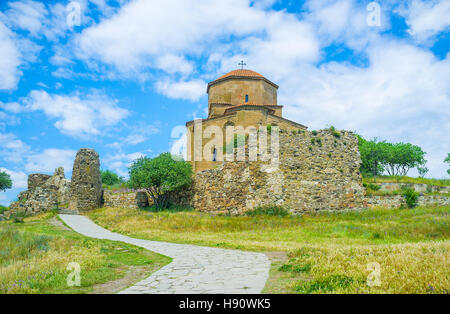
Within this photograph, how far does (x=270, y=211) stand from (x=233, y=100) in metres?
18.3

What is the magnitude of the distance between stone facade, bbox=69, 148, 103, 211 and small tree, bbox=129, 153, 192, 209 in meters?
3.29

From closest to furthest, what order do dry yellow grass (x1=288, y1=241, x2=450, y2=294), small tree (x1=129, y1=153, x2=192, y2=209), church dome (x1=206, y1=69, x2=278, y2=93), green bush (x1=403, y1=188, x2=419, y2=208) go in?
dry yellow grass (x1=288, y1=241, x2=450, y2=294) → green bush (x1=403, y1=188, x2=419, y2=208) → small tree (x1=129, y1=153, x2=192, y2=209) → church dome (x1=206, y1=69, x2=278, y2=93)

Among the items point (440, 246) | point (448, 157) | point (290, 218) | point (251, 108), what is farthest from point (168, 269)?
point (448, 157)

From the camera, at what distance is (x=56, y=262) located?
20.4ft

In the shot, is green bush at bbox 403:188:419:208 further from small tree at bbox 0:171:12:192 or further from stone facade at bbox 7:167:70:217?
small tree at bbox 0:171:12:192

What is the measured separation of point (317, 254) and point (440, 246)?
2.36 metres

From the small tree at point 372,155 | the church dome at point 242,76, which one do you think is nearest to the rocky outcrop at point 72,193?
the church dome at point 242,76

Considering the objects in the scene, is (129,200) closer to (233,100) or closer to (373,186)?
(233,100)

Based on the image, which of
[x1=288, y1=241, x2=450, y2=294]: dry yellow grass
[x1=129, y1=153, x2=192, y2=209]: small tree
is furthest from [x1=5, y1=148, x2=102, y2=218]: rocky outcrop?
[x1=288, y1=241, x2=450, y2=294]: dry yellow grass

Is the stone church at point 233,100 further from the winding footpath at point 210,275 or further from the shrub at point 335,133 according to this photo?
the winding footpath at point 210,275

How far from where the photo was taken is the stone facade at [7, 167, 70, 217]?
72.2 ft

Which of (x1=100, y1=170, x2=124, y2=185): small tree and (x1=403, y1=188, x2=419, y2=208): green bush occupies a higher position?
(x1=100, y1=170, x2=124, y2=185): small tree

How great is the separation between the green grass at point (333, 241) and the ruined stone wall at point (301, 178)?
35.6 inches

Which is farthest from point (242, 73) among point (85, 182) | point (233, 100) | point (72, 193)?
point (72, 193)
